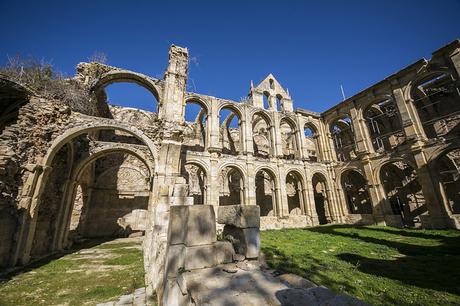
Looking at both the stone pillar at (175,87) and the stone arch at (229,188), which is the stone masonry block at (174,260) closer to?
the stone pillar at (175,87)

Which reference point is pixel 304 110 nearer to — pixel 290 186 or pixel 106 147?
pixel 290 186

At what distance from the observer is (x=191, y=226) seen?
11.1 ft

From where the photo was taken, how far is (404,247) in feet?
25.8

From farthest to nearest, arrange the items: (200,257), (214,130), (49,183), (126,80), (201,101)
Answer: (201,101) → (214,130) → (126,80) → (49,183) → (200,257)

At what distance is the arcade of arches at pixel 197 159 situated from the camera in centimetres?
820

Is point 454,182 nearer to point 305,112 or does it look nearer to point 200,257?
point 305,112

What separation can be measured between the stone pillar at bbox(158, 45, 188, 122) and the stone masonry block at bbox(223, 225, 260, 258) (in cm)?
969

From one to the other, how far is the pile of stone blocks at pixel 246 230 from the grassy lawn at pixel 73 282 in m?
2.91

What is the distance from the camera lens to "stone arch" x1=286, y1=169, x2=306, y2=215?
60.7 ft

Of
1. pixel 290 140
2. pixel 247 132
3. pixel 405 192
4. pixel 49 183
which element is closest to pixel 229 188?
pixel 247 132

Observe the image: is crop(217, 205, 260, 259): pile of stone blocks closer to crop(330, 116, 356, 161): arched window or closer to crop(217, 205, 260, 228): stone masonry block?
crop(217, 205, 260, 228): stone masonry block

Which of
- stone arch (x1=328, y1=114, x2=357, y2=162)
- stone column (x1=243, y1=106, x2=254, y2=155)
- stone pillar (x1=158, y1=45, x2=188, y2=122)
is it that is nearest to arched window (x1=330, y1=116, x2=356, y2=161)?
stone arch (x1=328, y1=114, x2=357, y2=162)

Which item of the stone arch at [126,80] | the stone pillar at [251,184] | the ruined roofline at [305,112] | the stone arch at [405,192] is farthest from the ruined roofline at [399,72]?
the stone arch at [126,80]

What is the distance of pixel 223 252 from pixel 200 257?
476 mm
